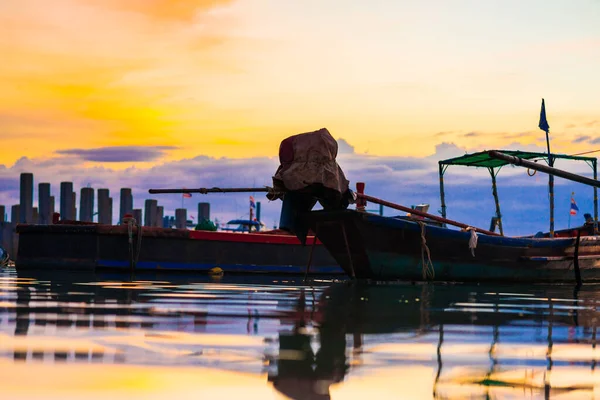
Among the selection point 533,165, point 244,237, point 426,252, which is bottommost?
point 426,252

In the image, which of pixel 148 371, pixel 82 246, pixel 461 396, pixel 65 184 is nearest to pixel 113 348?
pixel 148 371

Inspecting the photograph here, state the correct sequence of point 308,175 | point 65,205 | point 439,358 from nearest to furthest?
point 439,358 < point 308,175 < point 65,205

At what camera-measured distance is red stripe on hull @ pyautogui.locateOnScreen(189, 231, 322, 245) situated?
2302 cm

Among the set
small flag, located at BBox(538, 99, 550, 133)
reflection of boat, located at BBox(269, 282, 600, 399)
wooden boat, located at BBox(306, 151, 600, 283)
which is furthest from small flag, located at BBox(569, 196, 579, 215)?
reflection of boat, located at BBox(269, 282, 600, 399)

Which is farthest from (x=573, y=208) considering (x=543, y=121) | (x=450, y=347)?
(x=450, y=347)

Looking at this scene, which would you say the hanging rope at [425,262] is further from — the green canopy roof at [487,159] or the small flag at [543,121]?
the small flag at [543,121]

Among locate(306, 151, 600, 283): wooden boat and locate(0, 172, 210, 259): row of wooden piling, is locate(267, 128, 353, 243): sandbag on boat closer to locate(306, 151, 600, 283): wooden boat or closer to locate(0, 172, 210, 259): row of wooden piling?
locate(306, 151, 600, 283): wooden boat

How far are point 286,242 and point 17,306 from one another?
1590 cm

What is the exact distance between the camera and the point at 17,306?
A: 816 cm

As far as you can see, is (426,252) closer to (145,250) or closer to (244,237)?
(244,237)

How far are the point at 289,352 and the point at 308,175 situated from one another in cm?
1002

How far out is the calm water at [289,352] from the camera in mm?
3713

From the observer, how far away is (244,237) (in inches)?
929

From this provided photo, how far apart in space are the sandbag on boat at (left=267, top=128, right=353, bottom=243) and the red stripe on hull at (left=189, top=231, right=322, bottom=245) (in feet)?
24.9
